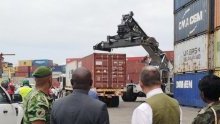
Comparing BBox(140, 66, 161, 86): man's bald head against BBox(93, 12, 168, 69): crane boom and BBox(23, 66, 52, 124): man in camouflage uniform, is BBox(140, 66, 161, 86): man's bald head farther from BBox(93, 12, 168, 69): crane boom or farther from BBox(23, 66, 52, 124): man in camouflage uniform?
BBox(93, 12, 168, 69): crane boom

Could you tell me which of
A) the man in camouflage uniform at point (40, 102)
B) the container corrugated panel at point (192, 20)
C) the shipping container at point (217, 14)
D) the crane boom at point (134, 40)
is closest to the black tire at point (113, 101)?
the crane boom at point (134, 40)

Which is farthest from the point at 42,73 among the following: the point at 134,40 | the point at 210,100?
the point at 134,40

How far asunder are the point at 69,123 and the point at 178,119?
0.96 meters

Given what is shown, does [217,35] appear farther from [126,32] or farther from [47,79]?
[47,79]

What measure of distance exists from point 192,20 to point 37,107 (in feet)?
81.0

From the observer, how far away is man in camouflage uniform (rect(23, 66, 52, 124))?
4824mm

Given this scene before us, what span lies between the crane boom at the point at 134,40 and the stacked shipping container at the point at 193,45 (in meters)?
1.35

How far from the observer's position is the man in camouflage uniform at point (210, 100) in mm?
4047

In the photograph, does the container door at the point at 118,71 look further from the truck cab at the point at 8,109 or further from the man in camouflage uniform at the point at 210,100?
the man in camouflage uniform at the point at 210,100

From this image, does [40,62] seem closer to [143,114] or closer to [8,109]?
[8,109]

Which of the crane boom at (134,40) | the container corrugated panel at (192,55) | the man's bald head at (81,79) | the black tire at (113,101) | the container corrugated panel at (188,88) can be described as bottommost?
the black tire at (113,101)

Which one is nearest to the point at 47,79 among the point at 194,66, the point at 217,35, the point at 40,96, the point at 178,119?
the point at 40,96

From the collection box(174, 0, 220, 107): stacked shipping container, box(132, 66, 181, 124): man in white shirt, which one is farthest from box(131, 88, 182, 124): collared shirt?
box(174, 0, 220, 107): stacked shipping container

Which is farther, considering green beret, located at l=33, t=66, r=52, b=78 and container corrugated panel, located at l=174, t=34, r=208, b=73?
container corrugated panel, located at l=174, t=34, r=208, b=73
